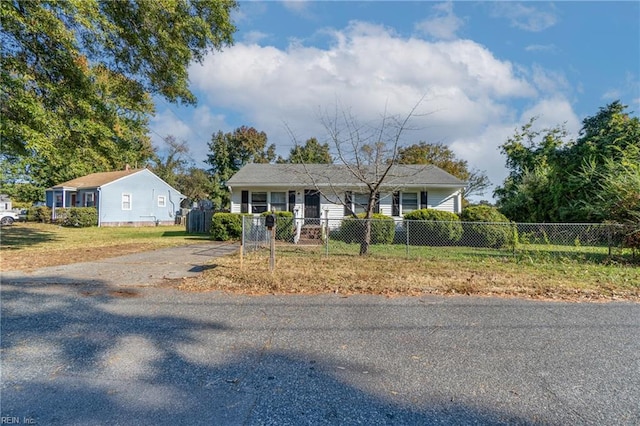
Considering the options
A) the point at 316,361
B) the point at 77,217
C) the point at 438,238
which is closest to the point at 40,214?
the point at 77,217

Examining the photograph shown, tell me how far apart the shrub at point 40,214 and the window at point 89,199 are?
12.2 feet

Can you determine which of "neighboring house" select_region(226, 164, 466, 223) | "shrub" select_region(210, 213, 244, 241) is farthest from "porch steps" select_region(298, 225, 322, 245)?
"shrub" select_region(210, 213, 244, 241)

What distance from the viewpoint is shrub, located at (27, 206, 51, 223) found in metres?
26.4

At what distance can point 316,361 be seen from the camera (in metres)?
3.14

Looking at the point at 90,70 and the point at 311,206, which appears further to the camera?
the point at 311,206

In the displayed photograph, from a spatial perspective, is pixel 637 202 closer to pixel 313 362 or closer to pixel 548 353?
pixel 548 353

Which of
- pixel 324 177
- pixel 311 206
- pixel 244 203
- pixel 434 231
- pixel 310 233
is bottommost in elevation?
pixel 310 233

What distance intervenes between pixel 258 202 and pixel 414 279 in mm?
11396

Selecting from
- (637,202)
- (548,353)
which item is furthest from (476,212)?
(548,353)

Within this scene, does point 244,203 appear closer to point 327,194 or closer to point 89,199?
point 327,194

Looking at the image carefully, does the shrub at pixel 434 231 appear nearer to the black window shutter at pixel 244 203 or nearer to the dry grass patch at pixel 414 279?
the dry grass patch at pixel 414 279

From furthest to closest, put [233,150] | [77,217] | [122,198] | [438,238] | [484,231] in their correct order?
[233,150]
[122,198]
[77,217]
[438,238]
[484,231]

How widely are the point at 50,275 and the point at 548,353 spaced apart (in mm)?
8634

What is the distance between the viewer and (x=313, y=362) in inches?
123
